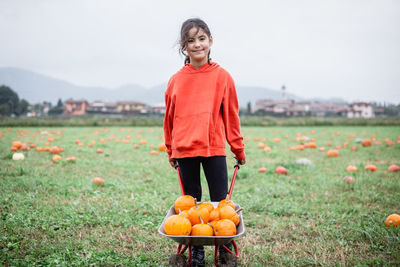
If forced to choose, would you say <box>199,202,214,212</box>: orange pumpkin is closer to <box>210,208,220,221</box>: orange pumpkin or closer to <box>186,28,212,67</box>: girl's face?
<box>210,208,220,221</box>: orange pumpkin

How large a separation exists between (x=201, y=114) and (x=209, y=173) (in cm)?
58

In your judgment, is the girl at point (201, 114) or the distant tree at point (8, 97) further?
the distant tree at point (8, 97)

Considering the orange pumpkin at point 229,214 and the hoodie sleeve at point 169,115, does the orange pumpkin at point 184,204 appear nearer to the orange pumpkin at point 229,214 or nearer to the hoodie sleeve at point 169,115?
the orange pumpkin at point 229,214

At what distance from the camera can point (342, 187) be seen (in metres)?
5.11

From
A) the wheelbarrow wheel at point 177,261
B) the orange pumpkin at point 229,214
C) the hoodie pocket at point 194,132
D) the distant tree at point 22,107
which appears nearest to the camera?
the orange pumpkin at point 229,214

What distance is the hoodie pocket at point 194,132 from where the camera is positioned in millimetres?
2562

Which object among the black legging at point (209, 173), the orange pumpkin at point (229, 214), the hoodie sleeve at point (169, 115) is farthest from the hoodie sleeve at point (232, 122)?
the orange pumpkin at point (229, 214)

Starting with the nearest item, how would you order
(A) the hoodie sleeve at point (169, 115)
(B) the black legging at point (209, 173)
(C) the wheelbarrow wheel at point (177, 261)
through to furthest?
(C) the wheelbarrow wheel at point (177, 261)
(B) the black legging at point (209, 173)
(A) the hoodie sleeve at point (169, 115)

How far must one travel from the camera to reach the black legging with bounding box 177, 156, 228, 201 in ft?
8.84

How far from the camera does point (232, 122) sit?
278cm

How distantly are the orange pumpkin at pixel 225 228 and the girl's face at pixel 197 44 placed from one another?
1.45 meters

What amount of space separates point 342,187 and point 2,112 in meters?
47.7

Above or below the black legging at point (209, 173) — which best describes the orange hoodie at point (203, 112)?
above

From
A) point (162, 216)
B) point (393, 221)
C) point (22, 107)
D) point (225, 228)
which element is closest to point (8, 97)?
point (22, 107)
